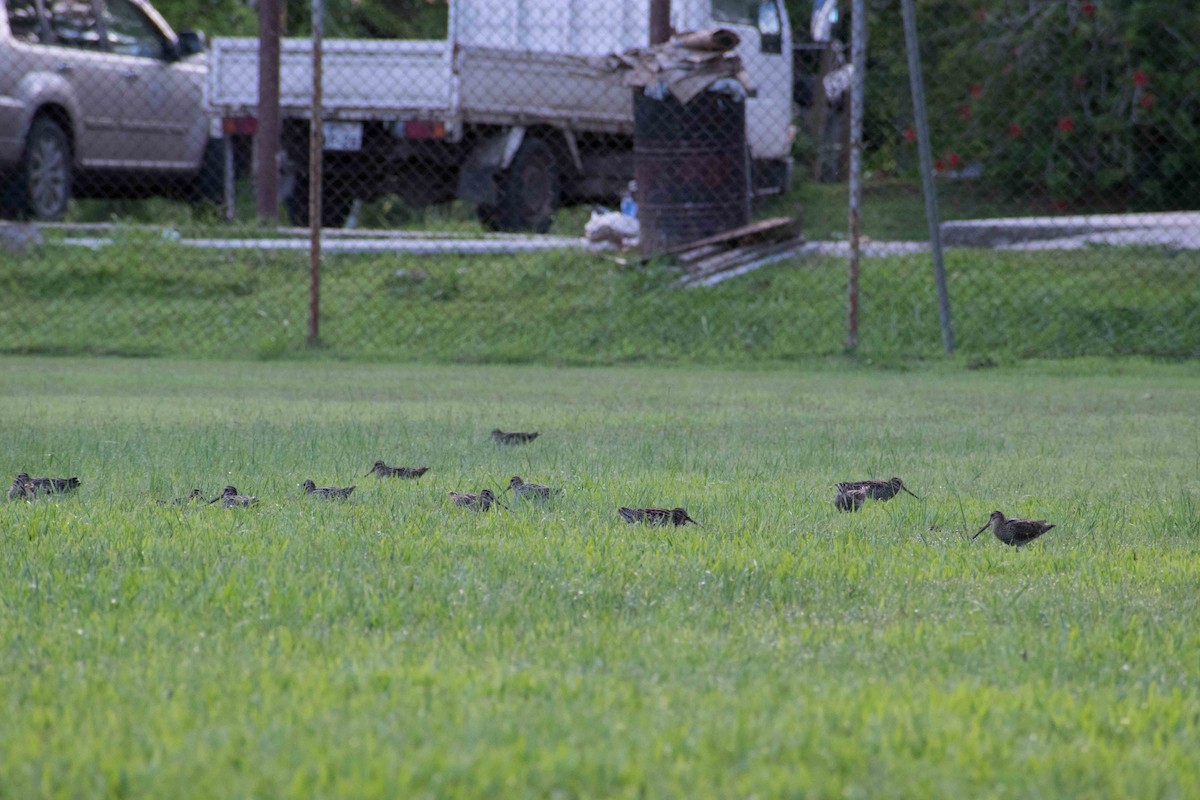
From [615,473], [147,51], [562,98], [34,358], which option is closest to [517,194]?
[562,98]

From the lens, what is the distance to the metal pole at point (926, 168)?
10.4 meters

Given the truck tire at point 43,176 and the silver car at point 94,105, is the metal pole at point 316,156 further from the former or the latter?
the truck tire at point 43,176

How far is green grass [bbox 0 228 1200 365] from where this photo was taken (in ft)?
36.5

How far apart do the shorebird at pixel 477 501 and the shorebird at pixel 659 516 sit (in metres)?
0.39

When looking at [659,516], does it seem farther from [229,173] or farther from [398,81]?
[229,173]

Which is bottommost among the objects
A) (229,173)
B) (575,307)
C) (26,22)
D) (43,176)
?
(575,307)

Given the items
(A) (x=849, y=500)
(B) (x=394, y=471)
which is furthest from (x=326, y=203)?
A: (A) (x=849, y=500)

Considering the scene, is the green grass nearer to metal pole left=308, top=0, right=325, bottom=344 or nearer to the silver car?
metal pole left=308, top=0, right=325, bottom=344

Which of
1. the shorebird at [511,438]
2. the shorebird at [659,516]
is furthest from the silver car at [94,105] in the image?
the shorebird at [659,516]

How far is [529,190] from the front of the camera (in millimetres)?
16297

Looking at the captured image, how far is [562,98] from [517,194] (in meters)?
1.25

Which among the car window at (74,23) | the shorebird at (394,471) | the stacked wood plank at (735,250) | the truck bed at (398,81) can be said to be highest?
the car window at (74,23)

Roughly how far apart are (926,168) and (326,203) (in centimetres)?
867

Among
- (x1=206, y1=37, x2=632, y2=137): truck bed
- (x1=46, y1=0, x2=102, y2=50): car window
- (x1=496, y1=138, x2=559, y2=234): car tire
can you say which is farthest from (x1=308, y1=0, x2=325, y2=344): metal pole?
(x1=496, y1=138, x2=559, y2=234): car tire
